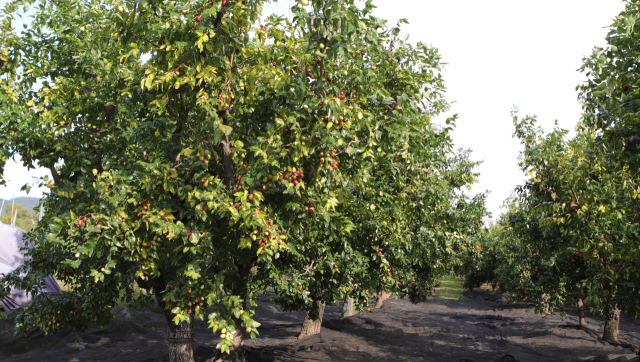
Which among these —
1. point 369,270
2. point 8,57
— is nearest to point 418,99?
point 369,270

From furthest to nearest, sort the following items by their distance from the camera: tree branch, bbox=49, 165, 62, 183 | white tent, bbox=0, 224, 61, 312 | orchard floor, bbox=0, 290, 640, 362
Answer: white tent, bbox=0, 224, 61, 312 < orchard floor, bbox=0, 290, 640, 362 < tree branch, bbox=49, 165, 62, 183

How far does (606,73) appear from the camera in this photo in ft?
18.6

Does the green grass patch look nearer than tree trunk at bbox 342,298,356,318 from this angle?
No

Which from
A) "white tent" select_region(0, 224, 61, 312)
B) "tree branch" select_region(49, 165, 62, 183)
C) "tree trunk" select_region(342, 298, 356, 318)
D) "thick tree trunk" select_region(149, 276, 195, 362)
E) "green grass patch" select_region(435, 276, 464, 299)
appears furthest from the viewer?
"green grass patch" select_region(435, 276, 464, 299)

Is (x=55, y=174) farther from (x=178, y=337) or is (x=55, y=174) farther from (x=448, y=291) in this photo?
(x=448, y=291)

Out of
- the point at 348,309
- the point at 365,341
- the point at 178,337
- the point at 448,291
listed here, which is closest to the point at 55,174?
the point at 178,337

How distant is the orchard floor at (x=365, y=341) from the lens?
45.0 ft

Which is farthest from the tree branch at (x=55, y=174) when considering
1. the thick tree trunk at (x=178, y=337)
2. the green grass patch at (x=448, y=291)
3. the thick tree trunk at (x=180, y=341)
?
the green grass patch at (x=448, y=291)

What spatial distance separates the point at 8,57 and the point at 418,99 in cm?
734

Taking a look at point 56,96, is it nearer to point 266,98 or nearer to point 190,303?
point 266,98

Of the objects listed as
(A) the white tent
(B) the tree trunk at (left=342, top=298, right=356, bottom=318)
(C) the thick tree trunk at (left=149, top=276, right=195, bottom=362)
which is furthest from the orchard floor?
(A) the white tent

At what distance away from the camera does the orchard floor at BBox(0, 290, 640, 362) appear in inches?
540

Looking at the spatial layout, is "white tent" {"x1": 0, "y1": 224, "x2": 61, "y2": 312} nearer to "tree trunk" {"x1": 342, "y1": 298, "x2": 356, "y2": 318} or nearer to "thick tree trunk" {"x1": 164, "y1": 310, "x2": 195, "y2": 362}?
"tree trunk" {"x1": 342, "y1": 298, "x2": 356, "y2": 318}

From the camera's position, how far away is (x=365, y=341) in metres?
17.0
